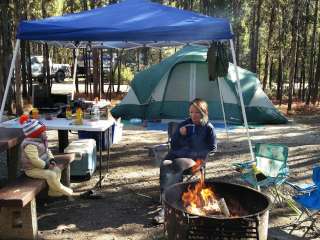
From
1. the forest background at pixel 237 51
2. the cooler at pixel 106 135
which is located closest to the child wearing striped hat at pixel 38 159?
the cooler at pixel 106 135

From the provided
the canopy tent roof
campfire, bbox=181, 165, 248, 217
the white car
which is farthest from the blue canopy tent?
the white car

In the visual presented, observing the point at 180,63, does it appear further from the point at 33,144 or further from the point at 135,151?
the point at 33,144

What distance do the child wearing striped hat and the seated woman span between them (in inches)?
45.9

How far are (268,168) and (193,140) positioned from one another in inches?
38.7

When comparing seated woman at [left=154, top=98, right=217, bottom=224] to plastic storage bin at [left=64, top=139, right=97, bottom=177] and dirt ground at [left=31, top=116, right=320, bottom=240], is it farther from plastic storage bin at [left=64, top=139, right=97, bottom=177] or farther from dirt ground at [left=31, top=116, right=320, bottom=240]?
plastic storage bin at [left=64, top=139, right=97, bottom=177]

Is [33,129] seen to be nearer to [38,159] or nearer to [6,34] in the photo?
[38,159]

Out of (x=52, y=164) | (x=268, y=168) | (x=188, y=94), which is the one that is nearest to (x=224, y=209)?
(x=268, y=168)

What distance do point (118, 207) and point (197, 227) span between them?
221 centimetres

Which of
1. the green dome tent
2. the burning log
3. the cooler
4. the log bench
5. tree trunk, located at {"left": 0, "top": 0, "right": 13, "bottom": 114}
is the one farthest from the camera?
tree trunk, located at {"left": 0, "top": 0, "right": 13, "bottom": 114}

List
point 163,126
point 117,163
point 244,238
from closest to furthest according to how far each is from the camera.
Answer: point 244,238 < point 117,163 < point 163,126

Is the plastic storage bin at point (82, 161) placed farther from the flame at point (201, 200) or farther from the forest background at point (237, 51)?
the forest background at point (237, 51)

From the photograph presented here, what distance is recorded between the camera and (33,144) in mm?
4414

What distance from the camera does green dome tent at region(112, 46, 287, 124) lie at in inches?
437

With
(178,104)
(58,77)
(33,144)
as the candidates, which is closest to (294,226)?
(33,144)
